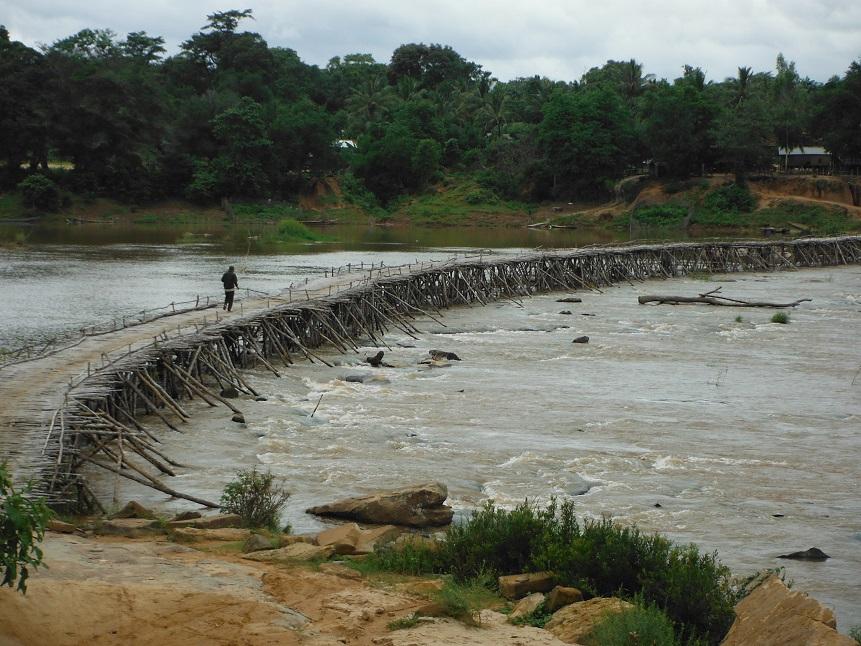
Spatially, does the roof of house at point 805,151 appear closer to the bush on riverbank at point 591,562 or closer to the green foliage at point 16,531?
the bush on riverbank at point 591,562

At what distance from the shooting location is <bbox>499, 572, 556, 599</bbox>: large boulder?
9.85 m

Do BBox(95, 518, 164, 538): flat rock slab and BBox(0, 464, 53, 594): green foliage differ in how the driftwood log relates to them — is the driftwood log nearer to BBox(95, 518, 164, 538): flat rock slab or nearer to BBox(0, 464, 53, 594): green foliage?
BBox(95, 518, 164, 538): flat rock slab

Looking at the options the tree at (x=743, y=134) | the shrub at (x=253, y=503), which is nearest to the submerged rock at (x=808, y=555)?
the shrub at (x=253, y=503)

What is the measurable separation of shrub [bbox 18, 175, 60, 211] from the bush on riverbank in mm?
69259

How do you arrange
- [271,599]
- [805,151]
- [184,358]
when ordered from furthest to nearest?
[805,151]
[184,358]
[271,599]

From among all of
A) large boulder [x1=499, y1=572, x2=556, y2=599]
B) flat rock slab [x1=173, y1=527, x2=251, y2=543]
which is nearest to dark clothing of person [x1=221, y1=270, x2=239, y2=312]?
flat rock slab [x1=173, y1=527, x2=251, y2=543]

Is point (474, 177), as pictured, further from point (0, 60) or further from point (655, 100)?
point (0, 60)

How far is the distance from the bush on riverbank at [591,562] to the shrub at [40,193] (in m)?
69.3

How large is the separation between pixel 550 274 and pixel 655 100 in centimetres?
4035

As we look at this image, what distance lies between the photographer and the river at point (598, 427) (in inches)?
540

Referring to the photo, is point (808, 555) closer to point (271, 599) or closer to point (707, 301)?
point (271, 599)

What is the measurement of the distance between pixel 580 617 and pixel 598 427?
9647 mm

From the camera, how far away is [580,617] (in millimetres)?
8961

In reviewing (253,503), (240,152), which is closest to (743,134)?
(240,152)
